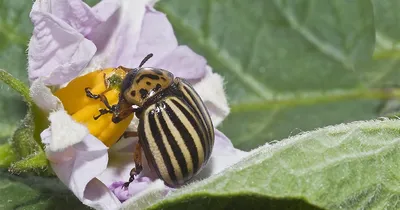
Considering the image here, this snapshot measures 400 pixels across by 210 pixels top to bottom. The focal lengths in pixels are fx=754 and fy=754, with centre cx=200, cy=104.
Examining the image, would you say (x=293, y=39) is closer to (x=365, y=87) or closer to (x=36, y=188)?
(x=365, y=87)

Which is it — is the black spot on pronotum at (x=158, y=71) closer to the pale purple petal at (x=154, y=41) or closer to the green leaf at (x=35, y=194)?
the pale purple petal at (x=154, y=41)

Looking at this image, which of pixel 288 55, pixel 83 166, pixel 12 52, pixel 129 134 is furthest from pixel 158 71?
pixel 288 55

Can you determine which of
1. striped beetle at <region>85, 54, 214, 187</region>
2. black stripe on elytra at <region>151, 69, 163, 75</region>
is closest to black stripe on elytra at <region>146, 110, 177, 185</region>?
striped beetle at <region>85, 54, 214, 187</region>

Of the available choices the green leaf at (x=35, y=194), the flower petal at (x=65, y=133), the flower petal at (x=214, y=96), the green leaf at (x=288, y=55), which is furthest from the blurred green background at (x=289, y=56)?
the flower petal at (x=65, y=133)

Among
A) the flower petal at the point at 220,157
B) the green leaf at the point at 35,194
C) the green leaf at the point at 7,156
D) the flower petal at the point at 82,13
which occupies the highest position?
the flower petal at the point at 82,13

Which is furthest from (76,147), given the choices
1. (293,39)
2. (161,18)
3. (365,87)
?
Result: (365,87)

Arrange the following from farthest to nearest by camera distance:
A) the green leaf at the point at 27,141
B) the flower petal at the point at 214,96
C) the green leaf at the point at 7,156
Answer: the flower petal at the point at 214,96
the green leaf at the point at 7,156
the green leaf at the point at 27,141

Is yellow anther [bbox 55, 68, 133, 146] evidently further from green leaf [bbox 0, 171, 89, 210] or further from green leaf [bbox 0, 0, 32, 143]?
green leaf [bbox 0, 0, 32, 143]

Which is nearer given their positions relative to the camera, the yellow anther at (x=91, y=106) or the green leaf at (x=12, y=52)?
the yellow anther at (x=91, y=106)
